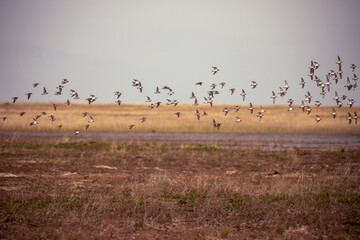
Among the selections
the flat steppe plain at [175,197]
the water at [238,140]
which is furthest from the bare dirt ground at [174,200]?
the water at [238,140]

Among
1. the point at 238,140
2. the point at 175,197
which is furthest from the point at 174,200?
the point at 238,140

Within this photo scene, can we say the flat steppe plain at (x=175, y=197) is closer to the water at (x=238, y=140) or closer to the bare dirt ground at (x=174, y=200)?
the bare dirt ground at (x=174, y=200)

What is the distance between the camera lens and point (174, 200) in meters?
13.9

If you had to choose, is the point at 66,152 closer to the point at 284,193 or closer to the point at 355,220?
the point at 284,193

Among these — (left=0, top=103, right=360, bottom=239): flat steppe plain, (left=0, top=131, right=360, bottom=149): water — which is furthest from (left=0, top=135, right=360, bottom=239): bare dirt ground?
(left=0, top=131, right=360, bottom=149): water

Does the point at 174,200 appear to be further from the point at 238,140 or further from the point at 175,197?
the point at 238,140

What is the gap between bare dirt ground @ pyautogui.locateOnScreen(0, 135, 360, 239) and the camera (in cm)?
1052

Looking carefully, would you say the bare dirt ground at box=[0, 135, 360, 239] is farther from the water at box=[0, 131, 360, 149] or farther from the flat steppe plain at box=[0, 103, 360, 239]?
the water at box=[0, 131, 360, 149]

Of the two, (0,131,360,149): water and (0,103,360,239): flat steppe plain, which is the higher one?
(0,131,360,149): water

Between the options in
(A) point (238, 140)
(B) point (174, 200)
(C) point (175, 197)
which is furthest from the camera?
(A) point (238, 140)

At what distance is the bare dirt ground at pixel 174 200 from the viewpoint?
10.5 m

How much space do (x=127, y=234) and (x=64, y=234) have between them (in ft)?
5.13

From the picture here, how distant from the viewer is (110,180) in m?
17.8

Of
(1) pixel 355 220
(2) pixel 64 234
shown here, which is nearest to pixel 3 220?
(2) pixel 64 234
